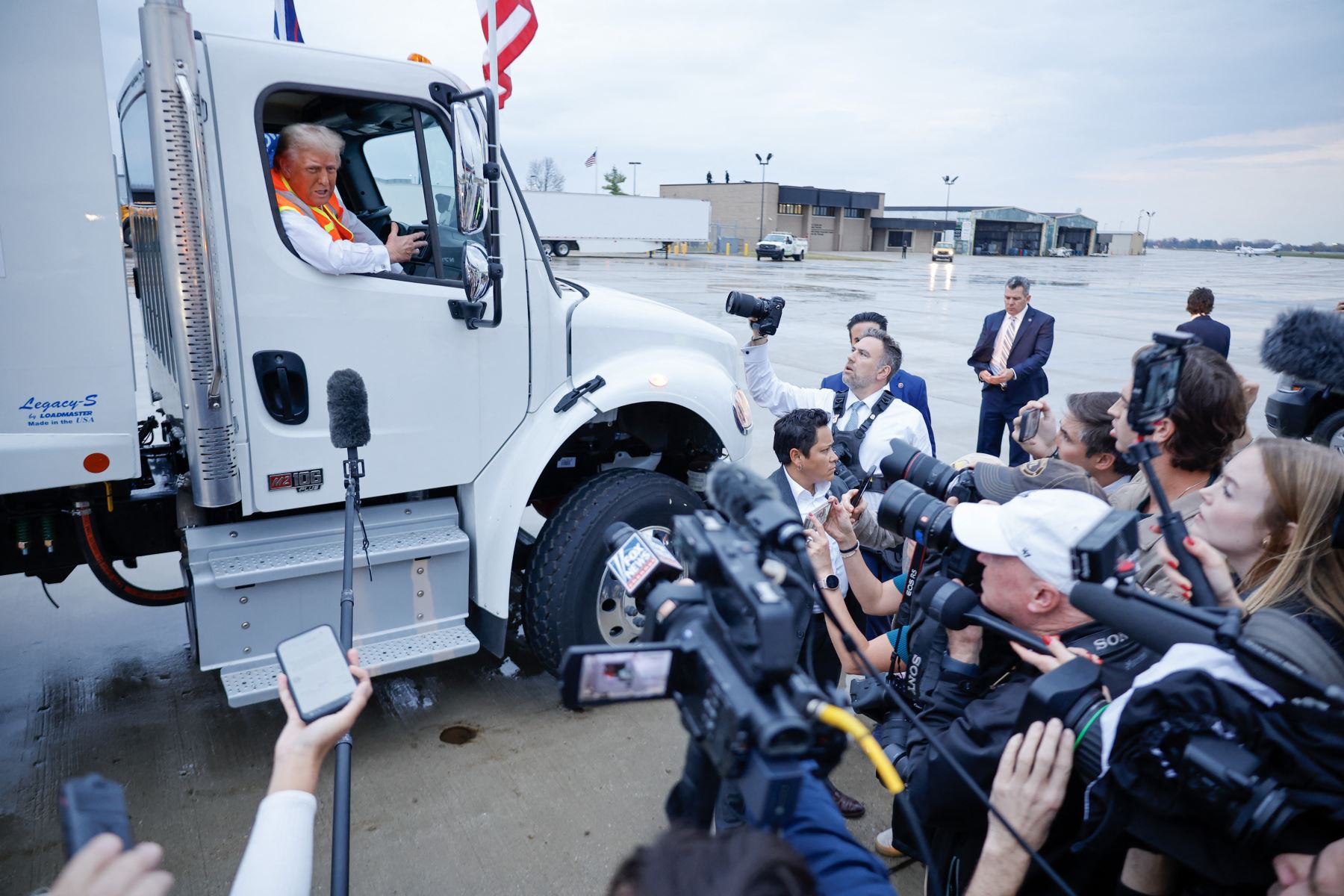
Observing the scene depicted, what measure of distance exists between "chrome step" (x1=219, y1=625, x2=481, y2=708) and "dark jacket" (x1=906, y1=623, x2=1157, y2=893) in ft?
6.75

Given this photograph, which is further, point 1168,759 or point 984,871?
point 984,871

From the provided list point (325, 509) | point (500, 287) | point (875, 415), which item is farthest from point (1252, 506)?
point (325, 509)

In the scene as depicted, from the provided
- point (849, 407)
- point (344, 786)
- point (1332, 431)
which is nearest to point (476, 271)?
point (344, 786)

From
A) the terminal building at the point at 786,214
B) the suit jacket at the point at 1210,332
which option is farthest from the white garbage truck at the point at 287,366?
the terminal building at the point at 786,214

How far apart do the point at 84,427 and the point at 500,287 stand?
4.87 feet

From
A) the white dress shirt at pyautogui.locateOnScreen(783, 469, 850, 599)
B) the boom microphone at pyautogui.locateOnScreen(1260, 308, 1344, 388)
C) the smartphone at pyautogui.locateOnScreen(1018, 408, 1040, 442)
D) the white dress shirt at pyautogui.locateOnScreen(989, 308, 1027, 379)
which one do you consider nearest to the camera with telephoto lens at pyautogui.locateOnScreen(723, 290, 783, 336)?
the white dress shirt at pyautogui.locateOnScreen(783, 469, 850, 599)

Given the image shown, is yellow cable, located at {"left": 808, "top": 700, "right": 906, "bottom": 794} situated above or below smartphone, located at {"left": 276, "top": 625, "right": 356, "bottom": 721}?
above

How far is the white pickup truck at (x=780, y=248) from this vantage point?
1815 inches

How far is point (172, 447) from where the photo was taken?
3.44 metres

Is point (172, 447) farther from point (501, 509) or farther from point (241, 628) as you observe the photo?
point (501, 509)

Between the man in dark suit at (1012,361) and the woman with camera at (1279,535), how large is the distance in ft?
14.8

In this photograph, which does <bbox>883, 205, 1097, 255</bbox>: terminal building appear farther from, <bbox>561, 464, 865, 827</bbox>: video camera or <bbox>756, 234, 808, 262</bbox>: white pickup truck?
<bbox>561, 464, 865, 827</bbox>: video camera

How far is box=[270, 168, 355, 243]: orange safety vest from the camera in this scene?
3104mm

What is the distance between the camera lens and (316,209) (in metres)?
3.23
